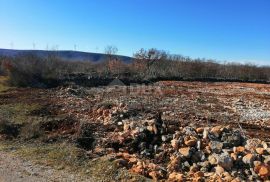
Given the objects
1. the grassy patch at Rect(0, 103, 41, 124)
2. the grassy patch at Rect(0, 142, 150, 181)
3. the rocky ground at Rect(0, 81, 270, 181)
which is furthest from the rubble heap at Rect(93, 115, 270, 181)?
the grassy patch at Rect(0, 103, 41, 124)

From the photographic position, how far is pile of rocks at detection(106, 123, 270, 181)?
7.09 metres

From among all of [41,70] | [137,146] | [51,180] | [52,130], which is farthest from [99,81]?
[51,180]

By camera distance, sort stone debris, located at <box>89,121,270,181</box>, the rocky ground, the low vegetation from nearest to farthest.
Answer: stone debris, located at <box>89,121,270,181</box> < the rocky ground < the low vegetation

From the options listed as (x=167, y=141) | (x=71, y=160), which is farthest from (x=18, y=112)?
(x=167, y=141)

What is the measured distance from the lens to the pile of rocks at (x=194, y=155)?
23.2ft

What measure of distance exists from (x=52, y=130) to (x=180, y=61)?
38444 mm

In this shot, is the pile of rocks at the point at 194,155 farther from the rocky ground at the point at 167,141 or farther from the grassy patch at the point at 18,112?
the grassy patch at the point at 18,112

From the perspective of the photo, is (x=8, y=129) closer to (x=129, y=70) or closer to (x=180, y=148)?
(x=180, y=148)

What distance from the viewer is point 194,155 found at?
26.0 feet

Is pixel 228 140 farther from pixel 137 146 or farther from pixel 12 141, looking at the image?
pixel 12 141

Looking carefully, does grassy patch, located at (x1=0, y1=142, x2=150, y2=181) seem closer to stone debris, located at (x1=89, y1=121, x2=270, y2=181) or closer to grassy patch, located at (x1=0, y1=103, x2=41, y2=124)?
stone debris, located at (x1=89, y1=121, x2=270, y2=181)

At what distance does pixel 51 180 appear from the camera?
712 centimetres

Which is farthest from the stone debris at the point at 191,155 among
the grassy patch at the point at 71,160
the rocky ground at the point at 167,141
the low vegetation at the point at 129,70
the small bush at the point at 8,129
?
the low vegetation at the point at 129,70

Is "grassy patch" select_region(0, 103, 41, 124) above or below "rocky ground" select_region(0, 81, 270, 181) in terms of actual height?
below
